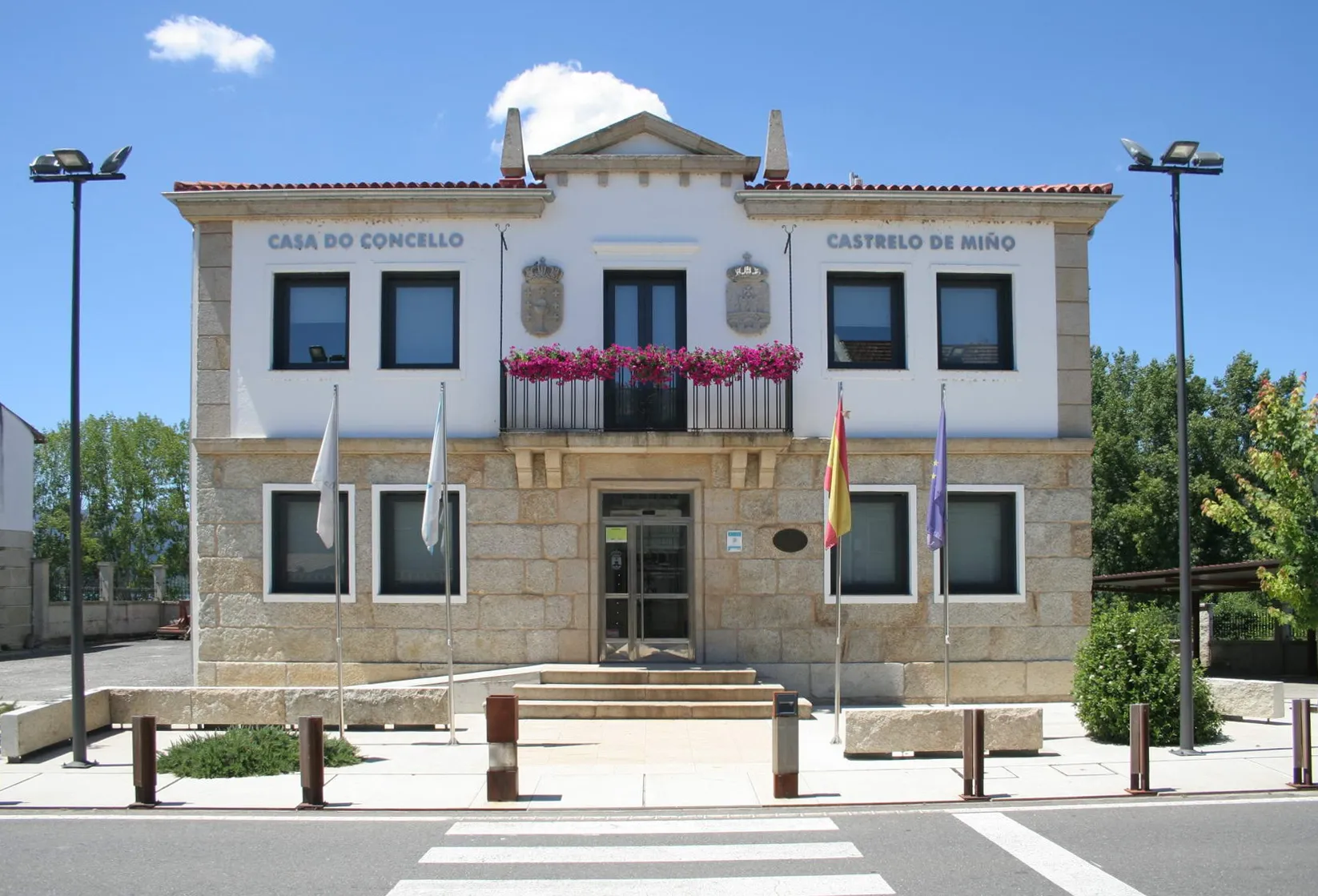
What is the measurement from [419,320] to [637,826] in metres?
9.31

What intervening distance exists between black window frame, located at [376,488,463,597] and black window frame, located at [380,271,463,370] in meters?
1.82

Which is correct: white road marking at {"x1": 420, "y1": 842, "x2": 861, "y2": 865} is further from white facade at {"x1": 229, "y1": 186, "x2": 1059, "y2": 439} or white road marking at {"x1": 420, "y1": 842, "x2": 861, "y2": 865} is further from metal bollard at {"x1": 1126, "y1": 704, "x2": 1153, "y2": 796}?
white facade at {"x1": 229, "y1": 186, "x2": 1059, "y2": 439}

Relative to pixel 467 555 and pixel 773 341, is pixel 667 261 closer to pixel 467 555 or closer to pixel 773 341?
pixel 773 341

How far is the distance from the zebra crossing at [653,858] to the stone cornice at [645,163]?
9809 mm

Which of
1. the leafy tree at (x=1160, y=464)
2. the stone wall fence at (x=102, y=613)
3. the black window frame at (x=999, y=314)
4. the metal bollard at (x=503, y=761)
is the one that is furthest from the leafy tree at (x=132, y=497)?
the metal bollard at (x=503, y=761)

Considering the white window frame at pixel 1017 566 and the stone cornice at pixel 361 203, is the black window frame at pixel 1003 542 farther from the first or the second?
the stone cornice at pixel 361 203

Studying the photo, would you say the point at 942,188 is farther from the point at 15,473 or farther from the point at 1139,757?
the point at 15,473

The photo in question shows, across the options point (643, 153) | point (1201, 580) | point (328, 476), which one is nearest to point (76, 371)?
point (328, 476)

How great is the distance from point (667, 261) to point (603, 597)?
4913 millimetres

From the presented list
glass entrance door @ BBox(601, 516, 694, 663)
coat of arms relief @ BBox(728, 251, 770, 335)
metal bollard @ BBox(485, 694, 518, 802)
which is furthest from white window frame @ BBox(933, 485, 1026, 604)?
metal bollard @ BBox(485, 694, 518, 802)

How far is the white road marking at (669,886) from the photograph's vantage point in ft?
24.5

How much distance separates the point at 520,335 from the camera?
53.7 feet

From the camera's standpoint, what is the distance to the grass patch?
11547 mm

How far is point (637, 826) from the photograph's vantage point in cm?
952
